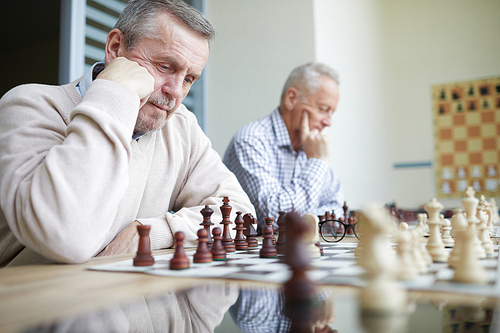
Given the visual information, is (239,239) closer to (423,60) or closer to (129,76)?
(129,76)

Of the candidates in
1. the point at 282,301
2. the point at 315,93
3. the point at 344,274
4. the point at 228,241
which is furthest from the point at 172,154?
the point at 315,93

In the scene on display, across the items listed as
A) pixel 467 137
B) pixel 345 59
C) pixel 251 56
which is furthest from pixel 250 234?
pixel 467 137

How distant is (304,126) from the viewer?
285 cm

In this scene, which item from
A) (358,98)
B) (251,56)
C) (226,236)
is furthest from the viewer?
(358,98)

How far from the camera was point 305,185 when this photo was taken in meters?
2.37

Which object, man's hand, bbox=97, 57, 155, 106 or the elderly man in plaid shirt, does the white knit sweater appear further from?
the elderly man in plaid shirt

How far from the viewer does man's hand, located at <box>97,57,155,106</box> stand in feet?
4.27

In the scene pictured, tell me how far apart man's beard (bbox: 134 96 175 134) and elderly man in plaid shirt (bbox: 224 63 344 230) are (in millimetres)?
875

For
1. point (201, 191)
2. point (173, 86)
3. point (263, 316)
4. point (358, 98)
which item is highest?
point (358, 98)

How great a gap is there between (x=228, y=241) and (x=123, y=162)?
1.26 feet

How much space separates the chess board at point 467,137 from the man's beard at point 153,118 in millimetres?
4815

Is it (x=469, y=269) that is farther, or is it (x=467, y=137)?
(x=467, y=137)

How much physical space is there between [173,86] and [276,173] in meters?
1.26

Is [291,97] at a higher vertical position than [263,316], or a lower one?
higher
